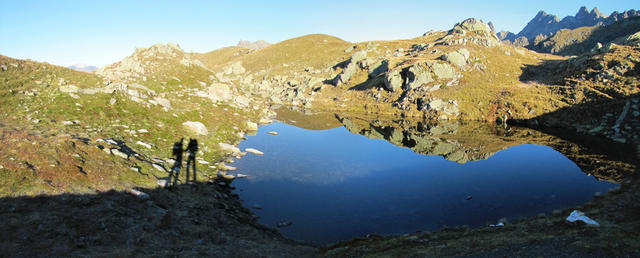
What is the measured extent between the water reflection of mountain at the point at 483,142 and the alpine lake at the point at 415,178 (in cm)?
17

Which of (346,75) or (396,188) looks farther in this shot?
(346,75)

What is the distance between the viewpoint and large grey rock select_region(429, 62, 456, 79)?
3204 inches

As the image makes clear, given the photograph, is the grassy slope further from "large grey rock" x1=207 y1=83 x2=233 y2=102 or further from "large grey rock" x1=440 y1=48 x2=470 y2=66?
"large grey rock" x1=440 y1=48 x2=470 y2=66

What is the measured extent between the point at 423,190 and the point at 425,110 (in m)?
49.3

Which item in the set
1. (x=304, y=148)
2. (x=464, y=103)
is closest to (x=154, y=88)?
(x=304, y=148)

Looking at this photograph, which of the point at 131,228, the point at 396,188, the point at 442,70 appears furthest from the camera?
the point at 442,70

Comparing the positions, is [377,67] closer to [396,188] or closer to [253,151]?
[253,151]

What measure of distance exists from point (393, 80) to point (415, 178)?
2359 inches

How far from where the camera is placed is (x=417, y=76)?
265 feet

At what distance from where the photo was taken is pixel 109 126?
26859 millimetres

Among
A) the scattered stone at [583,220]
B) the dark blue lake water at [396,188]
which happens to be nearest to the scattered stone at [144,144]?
the dark blue lake water at [396,188]

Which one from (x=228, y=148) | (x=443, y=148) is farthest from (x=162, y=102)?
(x=443, y=148)

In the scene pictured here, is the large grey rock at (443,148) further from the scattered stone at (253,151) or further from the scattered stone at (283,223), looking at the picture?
the scattered stone at (283,223)

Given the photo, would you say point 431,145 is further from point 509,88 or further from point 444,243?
point 509,88
